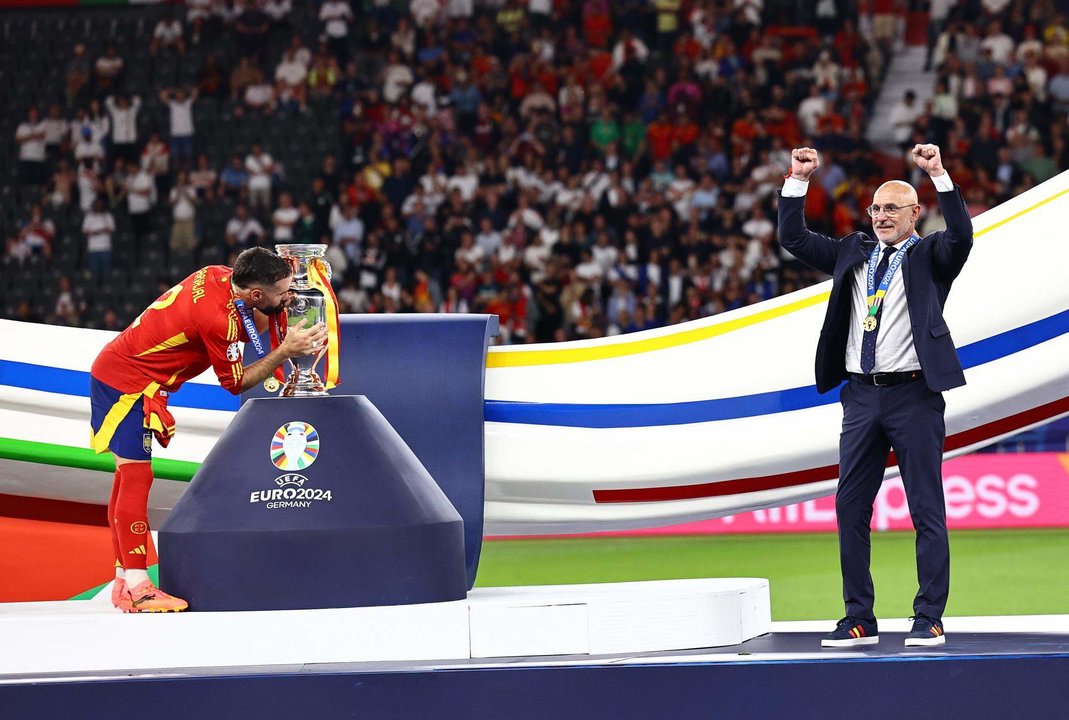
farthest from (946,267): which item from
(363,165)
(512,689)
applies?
(363,165)

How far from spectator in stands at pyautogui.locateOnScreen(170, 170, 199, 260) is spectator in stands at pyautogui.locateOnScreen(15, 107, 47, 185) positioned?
2.02 meters

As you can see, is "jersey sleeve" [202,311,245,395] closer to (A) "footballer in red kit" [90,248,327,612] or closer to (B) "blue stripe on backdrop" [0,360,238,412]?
(A) "footballer in red kit" [90,248,327,612]

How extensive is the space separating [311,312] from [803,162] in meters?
1.84

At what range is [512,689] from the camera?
4.50 metres

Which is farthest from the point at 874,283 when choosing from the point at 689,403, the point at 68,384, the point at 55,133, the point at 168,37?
the point at 168,37

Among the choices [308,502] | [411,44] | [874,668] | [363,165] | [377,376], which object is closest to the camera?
[874,668]

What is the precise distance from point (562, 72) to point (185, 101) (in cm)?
470

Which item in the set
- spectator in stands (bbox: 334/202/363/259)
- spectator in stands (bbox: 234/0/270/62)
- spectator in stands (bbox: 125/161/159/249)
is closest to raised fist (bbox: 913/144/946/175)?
spectator in stands (bbox: 334/202/363/259)

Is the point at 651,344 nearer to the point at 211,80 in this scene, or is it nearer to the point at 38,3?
the point at 211,80

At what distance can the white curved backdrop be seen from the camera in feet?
19.6

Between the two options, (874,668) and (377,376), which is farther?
(377,376)

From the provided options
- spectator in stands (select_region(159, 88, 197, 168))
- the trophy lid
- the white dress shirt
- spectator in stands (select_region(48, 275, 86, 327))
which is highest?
spectator in stands (select_region(159, 88, 197, 168))

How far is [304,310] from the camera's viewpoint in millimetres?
5145

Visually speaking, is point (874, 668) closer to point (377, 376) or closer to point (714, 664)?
point (714, 664)
